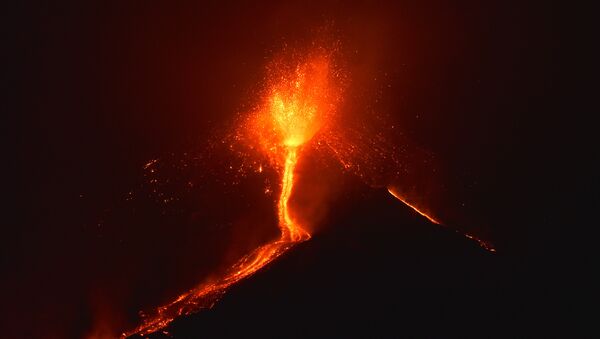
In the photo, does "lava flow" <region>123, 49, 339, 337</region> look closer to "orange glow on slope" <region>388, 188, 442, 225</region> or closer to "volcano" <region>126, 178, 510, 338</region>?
"volcano" <region>126, 178, 510, 338</region>

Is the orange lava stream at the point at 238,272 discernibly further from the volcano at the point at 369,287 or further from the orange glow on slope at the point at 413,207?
the orange glow on slope at the point at 413,207

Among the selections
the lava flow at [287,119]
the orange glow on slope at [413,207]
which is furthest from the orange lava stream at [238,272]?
the orange glow on slope at [413,207]

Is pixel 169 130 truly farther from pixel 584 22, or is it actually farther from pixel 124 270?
pixel 584 22

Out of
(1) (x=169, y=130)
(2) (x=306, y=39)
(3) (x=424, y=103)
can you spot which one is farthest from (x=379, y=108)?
(1) (x=169, y=130)

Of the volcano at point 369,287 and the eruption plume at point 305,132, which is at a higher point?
the eruption plume at point 305,132

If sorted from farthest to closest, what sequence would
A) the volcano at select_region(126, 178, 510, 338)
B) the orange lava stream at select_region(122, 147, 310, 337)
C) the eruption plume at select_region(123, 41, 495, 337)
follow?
1. the eruption plume at select_region(123, 41, 495, 337)
2. the orange lava stream at select_region(122, 147, 310, 337)
3. the volcano at select_region(126, 178, 510, 338)

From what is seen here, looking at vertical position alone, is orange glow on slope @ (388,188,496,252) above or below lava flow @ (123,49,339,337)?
below

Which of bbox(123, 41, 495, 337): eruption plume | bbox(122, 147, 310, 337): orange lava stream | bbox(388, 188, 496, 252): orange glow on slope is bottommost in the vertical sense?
bbox(388, 188, 496, 252): orange glow on slope

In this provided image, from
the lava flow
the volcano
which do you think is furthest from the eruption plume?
the volcano

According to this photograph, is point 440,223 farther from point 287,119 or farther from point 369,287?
point 287,119
